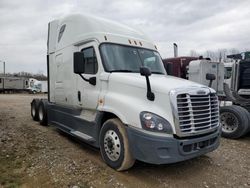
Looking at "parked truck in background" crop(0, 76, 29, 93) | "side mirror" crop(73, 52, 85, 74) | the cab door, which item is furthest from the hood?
"parked truck in background" crop(0, 76, 29, 93)

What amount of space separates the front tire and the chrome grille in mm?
1044

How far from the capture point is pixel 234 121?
25.6ft

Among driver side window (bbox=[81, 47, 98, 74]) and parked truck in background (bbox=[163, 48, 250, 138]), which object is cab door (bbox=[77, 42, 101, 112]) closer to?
driver side window (bbox=[81, 47, 98, 74])

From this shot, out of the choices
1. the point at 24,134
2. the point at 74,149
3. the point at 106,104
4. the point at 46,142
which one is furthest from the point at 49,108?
the point at 106,104

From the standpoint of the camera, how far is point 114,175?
15.2 feet

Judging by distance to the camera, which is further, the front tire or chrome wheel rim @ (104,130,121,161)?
chrome wheel rim @ (104,130,121,161)

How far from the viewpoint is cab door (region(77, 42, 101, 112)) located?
5.56 meters

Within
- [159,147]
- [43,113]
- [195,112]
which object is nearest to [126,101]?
[159,147]

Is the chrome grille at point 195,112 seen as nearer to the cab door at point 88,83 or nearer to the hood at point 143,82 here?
the hood at point 143,82

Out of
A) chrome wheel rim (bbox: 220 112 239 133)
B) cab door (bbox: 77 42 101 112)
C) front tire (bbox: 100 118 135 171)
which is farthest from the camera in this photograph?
chrome wheel rim (bbox: 220 112 239 133)

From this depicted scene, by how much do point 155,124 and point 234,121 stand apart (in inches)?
179

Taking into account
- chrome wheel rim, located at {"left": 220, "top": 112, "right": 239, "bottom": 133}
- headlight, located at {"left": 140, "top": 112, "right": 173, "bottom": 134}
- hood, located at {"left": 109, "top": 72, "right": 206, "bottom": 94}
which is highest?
hood, located at {"left": 109, "top": 72, "right": 206, "bottom": 94}

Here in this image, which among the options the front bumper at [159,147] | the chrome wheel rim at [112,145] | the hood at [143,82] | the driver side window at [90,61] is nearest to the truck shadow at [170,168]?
the chrome wheel rim at [112,145]

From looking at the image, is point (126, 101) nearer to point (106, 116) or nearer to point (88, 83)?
point (106, 116)
